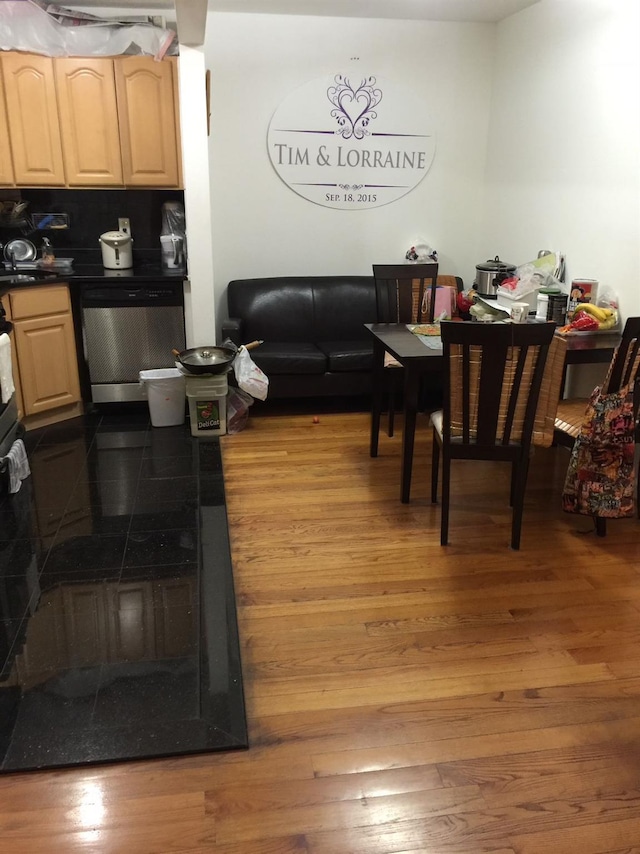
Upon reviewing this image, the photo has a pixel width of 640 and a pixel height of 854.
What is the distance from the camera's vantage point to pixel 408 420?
10.2ft

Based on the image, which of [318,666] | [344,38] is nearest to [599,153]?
[344,38]

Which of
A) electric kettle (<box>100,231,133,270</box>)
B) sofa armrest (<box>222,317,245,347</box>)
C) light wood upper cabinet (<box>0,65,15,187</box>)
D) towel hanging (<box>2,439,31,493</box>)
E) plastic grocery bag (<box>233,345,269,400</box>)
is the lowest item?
towel hanging (<box>2,439,31,493</box>)

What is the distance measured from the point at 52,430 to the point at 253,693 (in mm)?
2720

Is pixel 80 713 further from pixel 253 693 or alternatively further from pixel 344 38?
pixel 344 38

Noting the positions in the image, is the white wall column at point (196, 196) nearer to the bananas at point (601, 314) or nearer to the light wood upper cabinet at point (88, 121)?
the light wood upper cabinet at point (88, 121)

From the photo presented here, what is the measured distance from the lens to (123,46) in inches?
163

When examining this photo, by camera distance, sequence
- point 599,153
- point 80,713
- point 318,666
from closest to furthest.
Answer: point 80,713 → point 318,666 → point 599,153

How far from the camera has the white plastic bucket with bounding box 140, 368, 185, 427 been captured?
4.19 metres

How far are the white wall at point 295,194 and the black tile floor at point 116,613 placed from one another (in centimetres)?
207

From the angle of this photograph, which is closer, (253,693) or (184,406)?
(253,693)

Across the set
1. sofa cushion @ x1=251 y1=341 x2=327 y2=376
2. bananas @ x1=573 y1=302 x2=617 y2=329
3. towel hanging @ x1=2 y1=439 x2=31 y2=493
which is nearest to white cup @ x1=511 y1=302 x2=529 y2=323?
bananas @ x1=573 y1=302 x2=617 y2=329

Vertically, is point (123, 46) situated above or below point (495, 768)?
above

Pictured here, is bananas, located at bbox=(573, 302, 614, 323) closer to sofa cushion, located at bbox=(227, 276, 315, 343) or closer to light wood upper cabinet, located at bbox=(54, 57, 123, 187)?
sofa cushion, located at bbox=(227, 276, 315, 343)

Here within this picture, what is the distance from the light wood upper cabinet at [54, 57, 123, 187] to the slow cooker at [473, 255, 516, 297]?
247 cm
